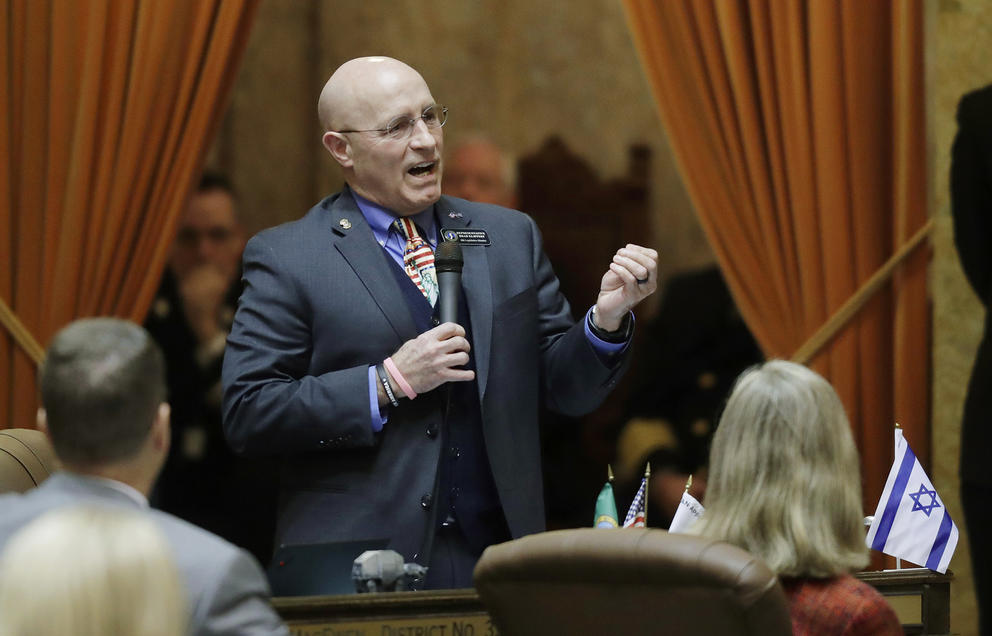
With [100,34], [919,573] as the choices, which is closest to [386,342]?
[919,573]

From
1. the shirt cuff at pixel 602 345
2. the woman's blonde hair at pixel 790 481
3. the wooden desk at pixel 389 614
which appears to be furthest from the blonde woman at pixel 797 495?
the shirt cuff at pixel 602 345

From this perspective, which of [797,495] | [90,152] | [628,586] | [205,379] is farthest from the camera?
[205,379]

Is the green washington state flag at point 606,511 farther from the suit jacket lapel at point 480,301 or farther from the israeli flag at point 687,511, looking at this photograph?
the suit jacket lapel at point 480,301

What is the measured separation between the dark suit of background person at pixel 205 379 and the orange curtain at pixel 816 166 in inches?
88.9

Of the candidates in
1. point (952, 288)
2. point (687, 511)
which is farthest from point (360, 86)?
point (952, 288)

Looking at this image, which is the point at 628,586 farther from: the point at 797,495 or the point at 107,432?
the point at 107,432

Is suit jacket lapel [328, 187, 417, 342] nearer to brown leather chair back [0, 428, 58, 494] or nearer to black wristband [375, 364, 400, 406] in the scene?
black wristband [375, 364, 400, 406]

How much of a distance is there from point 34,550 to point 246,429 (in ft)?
5.65

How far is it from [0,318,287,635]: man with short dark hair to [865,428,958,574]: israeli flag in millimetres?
1698

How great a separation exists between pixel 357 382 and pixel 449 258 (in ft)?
1.17

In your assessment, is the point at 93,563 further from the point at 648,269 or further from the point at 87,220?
the point at 87,220

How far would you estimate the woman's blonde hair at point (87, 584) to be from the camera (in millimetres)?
1653

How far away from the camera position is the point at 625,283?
337 centimetres

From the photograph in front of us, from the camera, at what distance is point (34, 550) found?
66.5 inches
